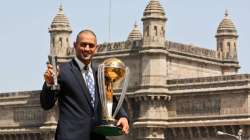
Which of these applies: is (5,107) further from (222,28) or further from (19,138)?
(222,28)

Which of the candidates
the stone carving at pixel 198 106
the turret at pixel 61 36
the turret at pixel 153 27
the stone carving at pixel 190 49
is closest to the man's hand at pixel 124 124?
the stone carving at pixel 198 106

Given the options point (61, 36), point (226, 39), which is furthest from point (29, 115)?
point (226, 39)

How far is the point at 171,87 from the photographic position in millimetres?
73250

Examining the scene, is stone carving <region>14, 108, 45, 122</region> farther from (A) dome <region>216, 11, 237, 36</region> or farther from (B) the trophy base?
(B) the trophy base

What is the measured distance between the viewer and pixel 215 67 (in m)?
82.3

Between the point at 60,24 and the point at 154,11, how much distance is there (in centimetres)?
1120

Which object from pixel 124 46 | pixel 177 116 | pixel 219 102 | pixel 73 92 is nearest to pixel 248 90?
pixel 219 102

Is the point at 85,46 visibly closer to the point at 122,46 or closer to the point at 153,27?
the point at 153,27

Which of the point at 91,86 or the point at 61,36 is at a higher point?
the point at 61,36

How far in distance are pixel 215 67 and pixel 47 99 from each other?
74100 mm

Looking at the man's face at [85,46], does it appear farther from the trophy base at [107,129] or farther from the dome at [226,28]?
the dome at [226,28]

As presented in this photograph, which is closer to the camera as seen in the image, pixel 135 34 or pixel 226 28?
pixel 226 28

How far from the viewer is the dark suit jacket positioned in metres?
8.55

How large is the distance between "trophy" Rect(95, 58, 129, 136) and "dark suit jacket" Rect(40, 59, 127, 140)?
0.10 m
